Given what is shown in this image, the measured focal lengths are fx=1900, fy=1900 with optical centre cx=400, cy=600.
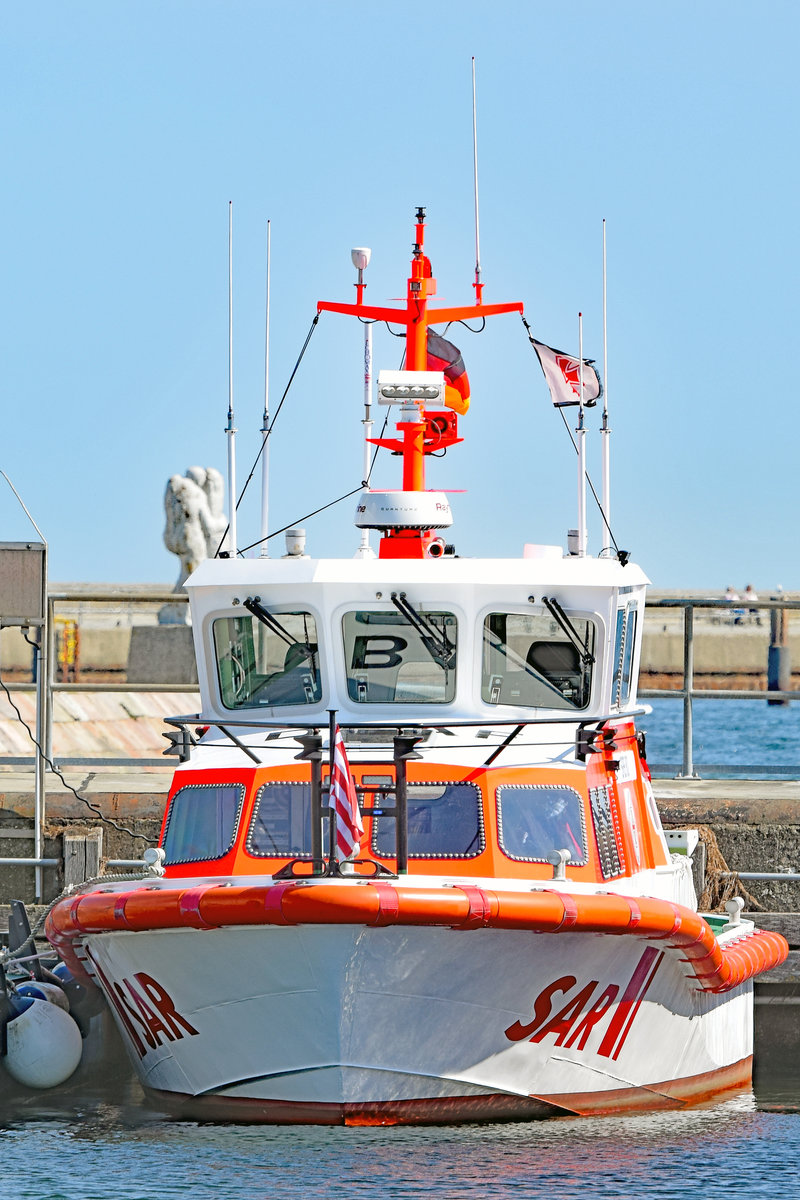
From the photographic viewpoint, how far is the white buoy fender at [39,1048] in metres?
10.7

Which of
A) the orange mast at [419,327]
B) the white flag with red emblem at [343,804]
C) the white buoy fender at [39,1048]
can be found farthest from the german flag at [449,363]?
the white buoy fender at [39,1048]

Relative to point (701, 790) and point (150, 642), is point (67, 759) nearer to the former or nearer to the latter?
point (701, 790)

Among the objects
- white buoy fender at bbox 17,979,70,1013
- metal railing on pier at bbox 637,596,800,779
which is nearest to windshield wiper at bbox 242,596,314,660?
white buoy fender at bbox 17,979,70,1013

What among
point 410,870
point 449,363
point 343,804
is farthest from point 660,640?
point 343,804

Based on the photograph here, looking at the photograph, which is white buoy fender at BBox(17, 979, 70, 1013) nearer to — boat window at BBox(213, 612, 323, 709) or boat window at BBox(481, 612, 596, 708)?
boat window at BBox(213, 612, 323, 709)

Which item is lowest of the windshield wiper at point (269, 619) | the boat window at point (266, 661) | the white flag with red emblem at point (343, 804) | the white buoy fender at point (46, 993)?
the white buoy fender at point (46, 993)

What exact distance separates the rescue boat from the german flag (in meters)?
0.84

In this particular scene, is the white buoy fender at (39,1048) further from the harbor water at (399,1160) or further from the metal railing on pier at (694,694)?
the metal railing on pier at (694,694)

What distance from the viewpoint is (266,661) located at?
34.7 feet

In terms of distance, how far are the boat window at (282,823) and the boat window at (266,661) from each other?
71 cm

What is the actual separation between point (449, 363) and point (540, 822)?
139 inches

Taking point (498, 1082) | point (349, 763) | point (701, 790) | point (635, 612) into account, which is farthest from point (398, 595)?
point (701, 790)

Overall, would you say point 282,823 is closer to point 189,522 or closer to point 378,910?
point 378,910

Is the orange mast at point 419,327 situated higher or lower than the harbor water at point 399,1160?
higher
